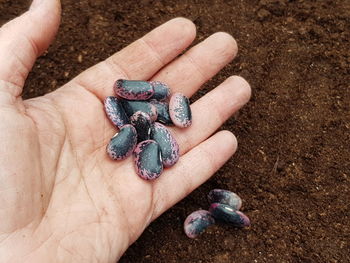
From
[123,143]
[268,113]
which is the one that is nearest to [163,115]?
[123,143]

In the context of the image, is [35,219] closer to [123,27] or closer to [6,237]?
[6,237]

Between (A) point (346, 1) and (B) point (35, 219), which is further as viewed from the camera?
(A) point (346, 1)

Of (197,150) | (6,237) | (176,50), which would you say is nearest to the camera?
(6,237)

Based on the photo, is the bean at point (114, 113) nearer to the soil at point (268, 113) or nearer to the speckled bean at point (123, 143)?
the speckled bean at point (123, 143)

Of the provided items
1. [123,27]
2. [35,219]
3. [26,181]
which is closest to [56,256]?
[35,219]

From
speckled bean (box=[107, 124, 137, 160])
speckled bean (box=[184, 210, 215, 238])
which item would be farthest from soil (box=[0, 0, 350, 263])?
speckled bean (box=[107, 124, 137, 160])

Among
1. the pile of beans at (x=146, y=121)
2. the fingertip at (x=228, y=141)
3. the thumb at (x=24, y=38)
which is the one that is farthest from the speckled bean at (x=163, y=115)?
the thumb at (x=24, y=38)

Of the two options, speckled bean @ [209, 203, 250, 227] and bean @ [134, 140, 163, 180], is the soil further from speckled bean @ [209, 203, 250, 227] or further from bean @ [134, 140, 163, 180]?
bean @ [134, 140, 163, 180]

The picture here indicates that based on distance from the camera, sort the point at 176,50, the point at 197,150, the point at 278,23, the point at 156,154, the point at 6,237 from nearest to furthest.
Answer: the point at 6,237 < the point at 156,154 < the point at 197,150 < the point at 176,50 < the point at 278,23
